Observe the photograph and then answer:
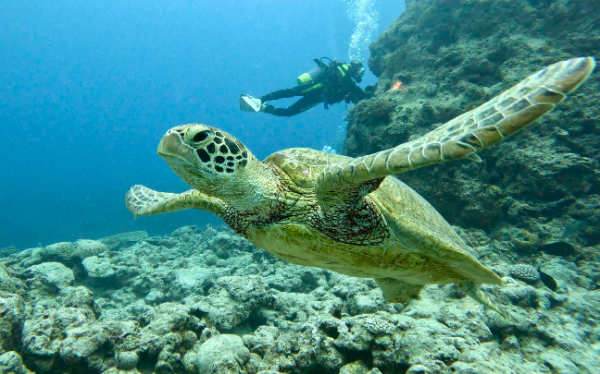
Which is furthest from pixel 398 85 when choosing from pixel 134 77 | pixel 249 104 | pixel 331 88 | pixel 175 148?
pixel 134 77

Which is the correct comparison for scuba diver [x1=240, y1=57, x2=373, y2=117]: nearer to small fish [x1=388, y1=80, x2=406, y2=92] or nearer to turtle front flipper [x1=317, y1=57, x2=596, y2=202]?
small fish [x1=388, y1=80, x2=406, y2=92]

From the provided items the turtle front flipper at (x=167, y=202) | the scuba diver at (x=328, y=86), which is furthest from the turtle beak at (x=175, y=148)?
the scuba diver at (x=328, y=86)

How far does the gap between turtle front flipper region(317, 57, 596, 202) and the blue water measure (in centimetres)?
5928

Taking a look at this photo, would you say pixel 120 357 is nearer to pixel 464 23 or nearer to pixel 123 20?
pixel 464 23

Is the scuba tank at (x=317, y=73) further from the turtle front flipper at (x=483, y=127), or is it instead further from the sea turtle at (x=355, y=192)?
the turtle front flipper at (x=483, y=127)

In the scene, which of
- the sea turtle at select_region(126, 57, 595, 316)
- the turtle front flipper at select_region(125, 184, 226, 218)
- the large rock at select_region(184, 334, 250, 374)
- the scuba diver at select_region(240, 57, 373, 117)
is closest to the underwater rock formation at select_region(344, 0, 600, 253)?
the scuba diver at select_region(240, 57, 373, 117)

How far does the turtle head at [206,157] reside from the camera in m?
1.71

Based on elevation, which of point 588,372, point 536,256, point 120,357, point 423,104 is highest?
point 423,104

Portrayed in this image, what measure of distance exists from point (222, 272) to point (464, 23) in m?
8.93

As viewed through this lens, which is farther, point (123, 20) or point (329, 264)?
point (123, 20)

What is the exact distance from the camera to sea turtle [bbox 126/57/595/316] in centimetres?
138

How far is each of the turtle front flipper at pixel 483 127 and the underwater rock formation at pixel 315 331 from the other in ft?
4.24

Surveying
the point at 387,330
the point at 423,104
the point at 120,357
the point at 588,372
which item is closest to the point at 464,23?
the point at 423,104

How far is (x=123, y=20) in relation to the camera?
301 ft
